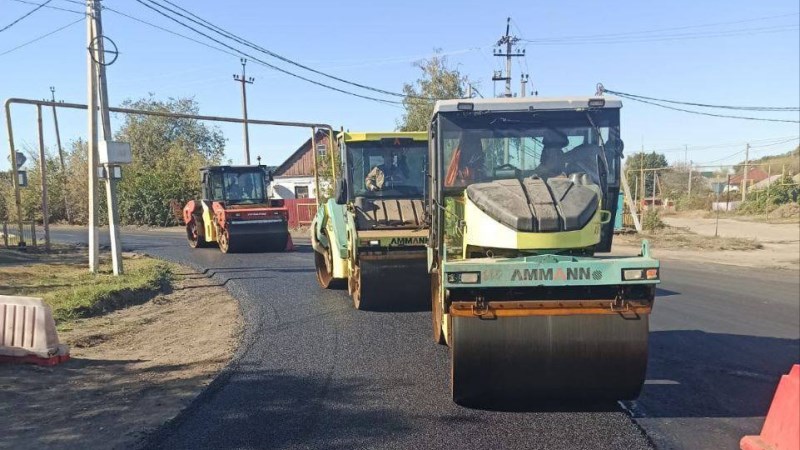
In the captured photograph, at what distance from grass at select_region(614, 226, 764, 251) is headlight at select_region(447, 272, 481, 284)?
17405 mm

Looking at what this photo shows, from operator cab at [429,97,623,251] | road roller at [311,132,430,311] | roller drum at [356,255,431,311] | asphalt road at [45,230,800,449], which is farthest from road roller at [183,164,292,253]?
operator cab at [429,97,623,251]

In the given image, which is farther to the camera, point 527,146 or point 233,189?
point 233,189

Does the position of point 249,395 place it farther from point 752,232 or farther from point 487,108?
point 752,232

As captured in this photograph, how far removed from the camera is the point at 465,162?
19.6 feet

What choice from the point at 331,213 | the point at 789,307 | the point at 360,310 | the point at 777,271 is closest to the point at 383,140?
the point at 331,213

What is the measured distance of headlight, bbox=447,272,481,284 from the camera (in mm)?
4736

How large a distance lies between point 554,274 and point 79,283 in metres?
10.7

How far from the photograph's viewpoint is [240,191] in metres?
19.9

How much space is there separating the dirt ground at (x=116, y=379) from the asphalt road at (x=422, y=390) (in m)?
0.27

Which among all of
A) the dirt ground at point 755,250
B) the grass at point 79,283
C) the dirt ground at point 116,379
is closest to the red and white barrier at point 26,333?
the dirt ground at point 116,379

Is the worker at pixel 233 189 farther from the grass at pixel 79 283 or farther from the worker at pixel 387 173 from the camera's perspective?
the worker at pixel 387 173

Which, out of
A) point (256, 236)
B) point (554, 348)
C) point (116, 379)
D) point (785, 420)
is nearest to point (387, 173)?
point (116, 379)

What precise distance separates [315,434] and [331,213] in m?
6.18

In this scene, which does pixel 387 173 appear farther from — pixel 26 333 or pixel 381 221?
pixel 26 333
